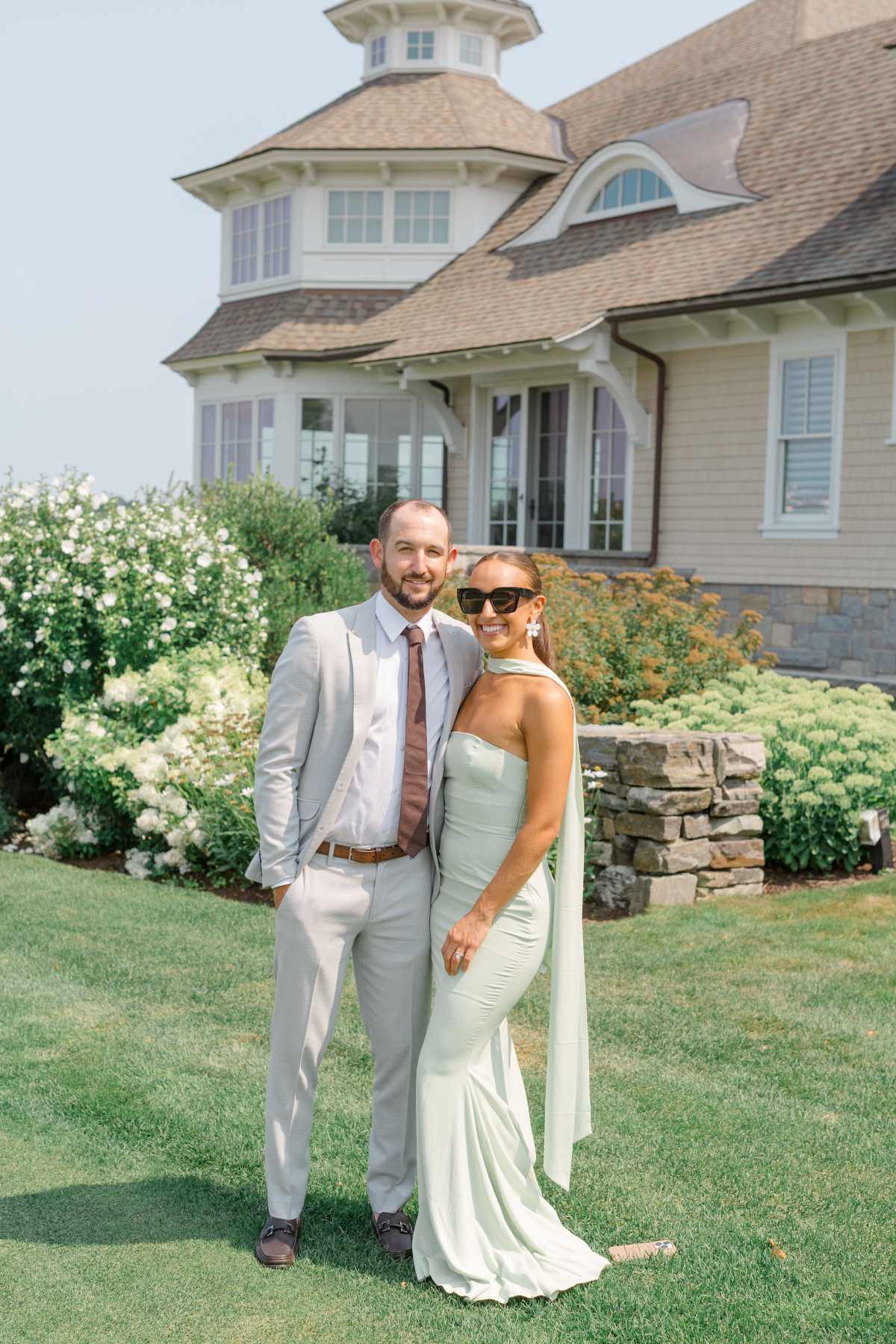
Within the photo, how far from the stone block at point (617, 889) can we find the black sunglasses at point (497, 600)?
4515mm

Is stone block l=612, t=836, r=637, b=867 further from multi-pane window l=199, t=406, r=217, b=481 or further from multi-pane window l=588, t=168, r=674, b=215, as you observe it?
multi-pane window l=199, t=406, r=217, b=481

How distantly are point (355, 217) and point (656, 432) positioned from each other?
23.6ft

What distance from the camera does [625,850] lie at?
8133 mm

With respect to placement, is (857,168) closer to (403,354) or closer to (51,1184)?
(403,354)

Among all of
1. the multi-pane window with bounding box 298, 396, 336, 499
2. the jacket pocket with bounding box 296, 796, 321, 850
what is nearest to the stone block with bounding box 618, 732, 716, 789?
the jacket pocket with bounding box 296, 796, 321, 850

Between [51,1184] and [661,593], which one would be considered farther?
[661,593]

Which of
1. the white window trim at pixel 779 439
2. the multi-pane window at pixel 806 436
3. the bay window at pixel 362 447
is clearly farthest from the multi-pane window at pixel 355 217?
the multi-pane window at pixel 806 436

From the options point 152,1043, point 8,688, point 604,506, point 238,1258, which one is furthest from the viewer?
point 604,506

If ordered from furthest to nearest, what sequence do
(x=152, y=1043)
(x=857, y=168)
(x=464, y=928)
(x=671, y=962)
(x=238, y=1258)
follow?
(x=857, y=168) → (x=671, y=962) → (x=152, y=1043) → (x=238, y=1258) → (x=464, y=928)

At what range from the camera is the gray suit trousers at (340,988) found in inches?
149

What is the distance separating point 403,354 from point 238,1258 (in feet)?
48.4

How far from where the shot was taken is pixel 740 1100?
5.06 meters

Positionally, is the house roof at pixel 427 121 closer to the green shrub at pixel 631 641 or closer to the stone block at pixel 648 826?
the green shrub at pixel 631 641

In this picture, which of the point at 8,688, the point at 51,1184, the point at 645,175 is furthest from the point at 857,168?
the point at 51,1184
